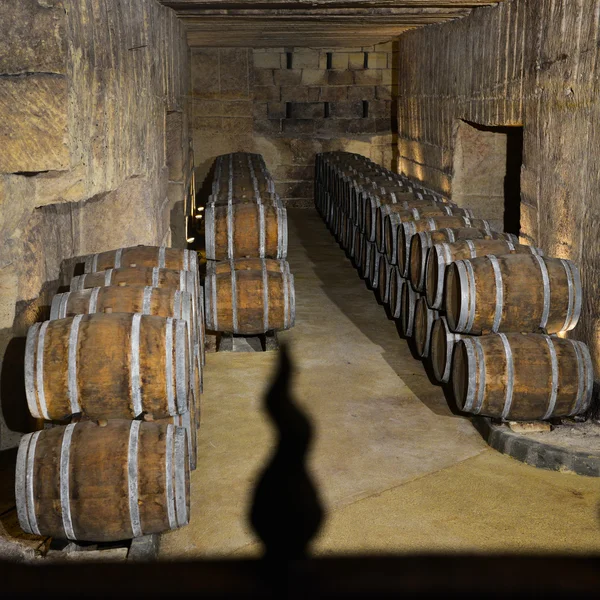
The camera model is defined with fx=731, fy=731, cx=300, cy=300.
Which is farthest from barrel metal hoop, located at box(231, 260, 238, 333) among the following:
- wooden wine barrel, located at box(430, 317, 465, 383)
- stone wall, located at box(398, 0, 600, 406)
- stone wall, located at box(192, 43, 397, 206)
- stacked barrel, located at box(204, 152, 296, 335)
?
stone wall, located at box(192, 43, 397, 206)

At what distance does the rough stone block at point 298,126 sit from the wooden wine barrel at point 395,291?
8.61 m

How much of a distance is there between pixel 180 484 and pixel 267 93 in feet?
43.2

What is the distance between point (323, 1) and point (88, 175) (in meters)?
4.14

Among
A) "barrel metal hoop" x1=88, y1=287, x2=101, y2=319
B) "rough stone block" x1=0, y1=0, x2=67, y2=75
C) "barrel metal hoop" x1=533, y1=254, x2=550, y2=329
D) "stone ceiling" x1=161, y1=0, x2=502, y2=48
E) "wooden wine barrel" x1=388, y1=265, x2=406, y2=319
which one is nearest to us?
"rough stone block" x1=0, y1=0, x2=67, y2=75

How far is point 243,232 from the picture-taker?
7.31 meters

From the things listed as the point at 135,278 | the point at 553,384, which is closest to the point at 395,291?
the point at 553,384

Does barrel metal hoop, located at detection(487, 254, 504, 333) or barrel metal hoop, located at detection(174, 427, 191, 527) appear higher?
barrel metal hoop, located at detection(487, 254, 504, 333)

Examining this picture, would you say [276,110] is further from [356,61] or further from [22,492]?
[22,492]

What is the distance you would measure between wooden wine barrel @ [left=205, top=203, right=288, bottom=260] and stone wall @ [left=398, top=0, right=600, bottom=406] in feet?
8.13

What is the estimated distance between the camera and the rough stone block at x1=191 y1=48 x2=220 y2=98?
14719 millimetres

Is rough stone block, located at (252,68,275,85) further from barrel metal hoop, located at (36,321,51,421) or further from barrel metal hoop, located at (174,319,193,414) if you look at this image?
barrel metal hoop, located at (36,321,51,421)

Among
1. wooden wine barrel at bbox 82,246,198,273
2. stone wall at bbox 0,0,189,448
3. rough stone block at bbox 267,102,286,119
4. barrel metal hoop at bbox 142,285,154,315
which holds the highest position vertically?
rough stone block at bbox 267,102,286,119

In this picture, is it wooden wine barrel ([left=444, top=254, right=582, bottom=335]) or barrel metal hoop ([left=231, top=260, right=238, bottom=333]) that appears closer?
wooden wine barrel ([left=444, top=254, right=582, bottom=335])

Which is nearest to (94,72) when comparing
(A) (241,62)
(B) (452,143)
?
(B) (452,143)
